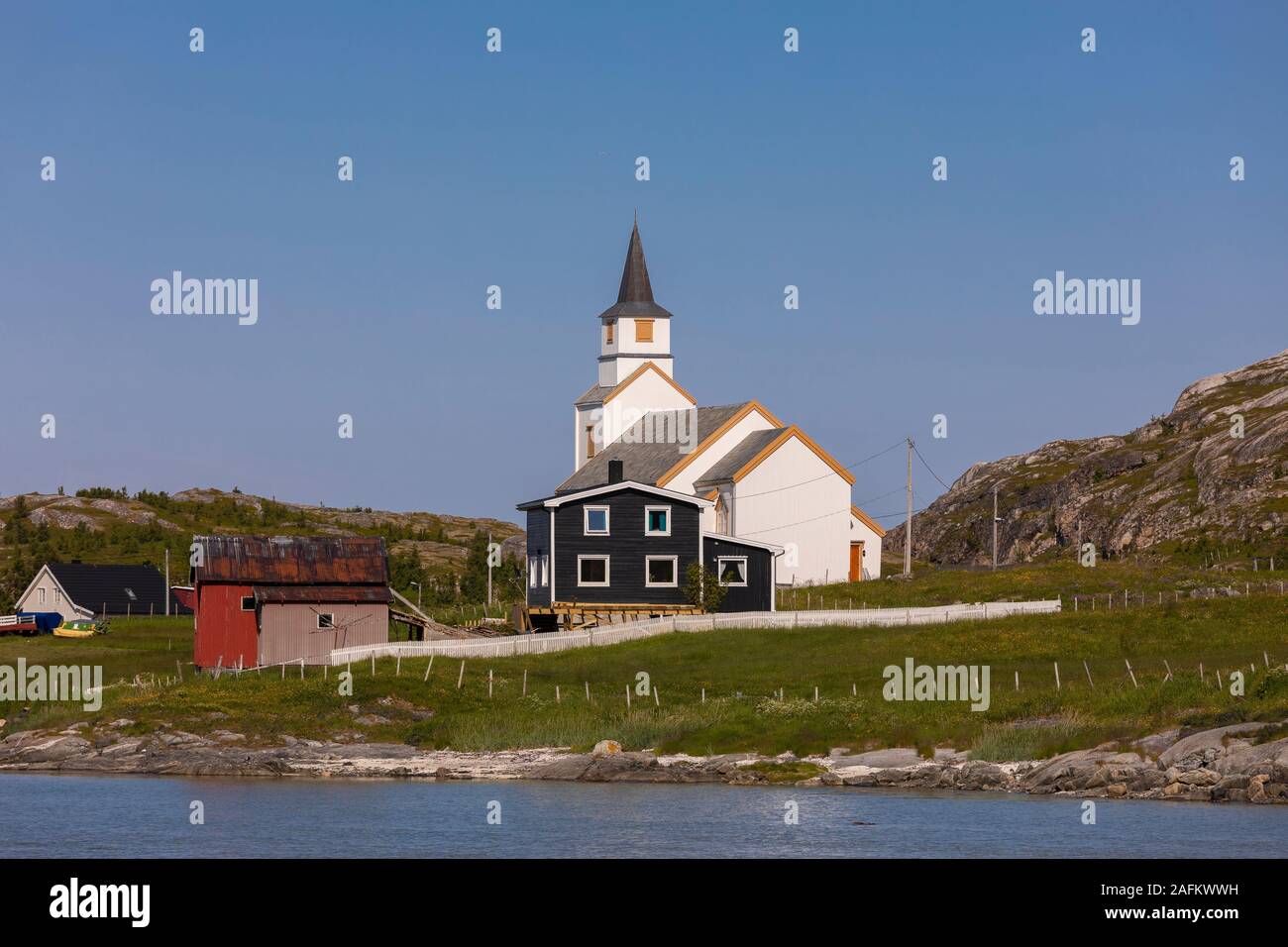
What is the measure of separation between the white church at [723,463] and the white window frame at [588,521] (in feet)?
16.9

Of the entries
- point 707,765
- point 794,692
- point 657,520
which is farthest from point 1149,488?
point 707,765

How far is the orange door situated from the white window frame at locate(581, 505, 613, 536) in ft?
53.4

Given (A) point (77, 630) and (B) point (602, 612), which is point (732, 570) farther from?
(A) point (77, 630)

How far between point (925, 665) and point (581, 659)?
11881 mm

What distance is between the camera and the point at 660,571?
7306cm

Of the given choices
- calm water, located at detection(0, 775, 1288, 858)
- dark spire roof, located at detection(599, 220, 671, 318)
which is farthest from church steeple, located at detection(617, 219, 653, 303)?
calm water, located at detection(0, 775, 1288, 858)

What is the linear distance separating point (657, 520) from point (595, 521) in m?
2.41

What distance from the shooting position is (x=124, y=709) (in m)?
54.8

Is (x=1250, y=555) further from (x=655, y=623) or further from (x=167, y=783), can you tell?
(x=167, y=783)

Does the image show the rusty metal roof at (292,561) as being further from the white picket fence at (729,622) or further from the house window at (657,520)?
the house window at (657,520)

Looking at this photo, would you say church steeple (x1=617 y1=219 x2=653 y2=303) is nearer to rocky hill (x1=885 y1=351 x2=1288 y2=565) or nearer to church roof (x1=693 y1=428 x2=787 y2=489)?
church roof (x1=693 y1=428 x2=787 y2=489)

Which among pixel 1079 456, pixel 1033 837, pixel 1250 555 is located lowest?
pixel 1033 837
